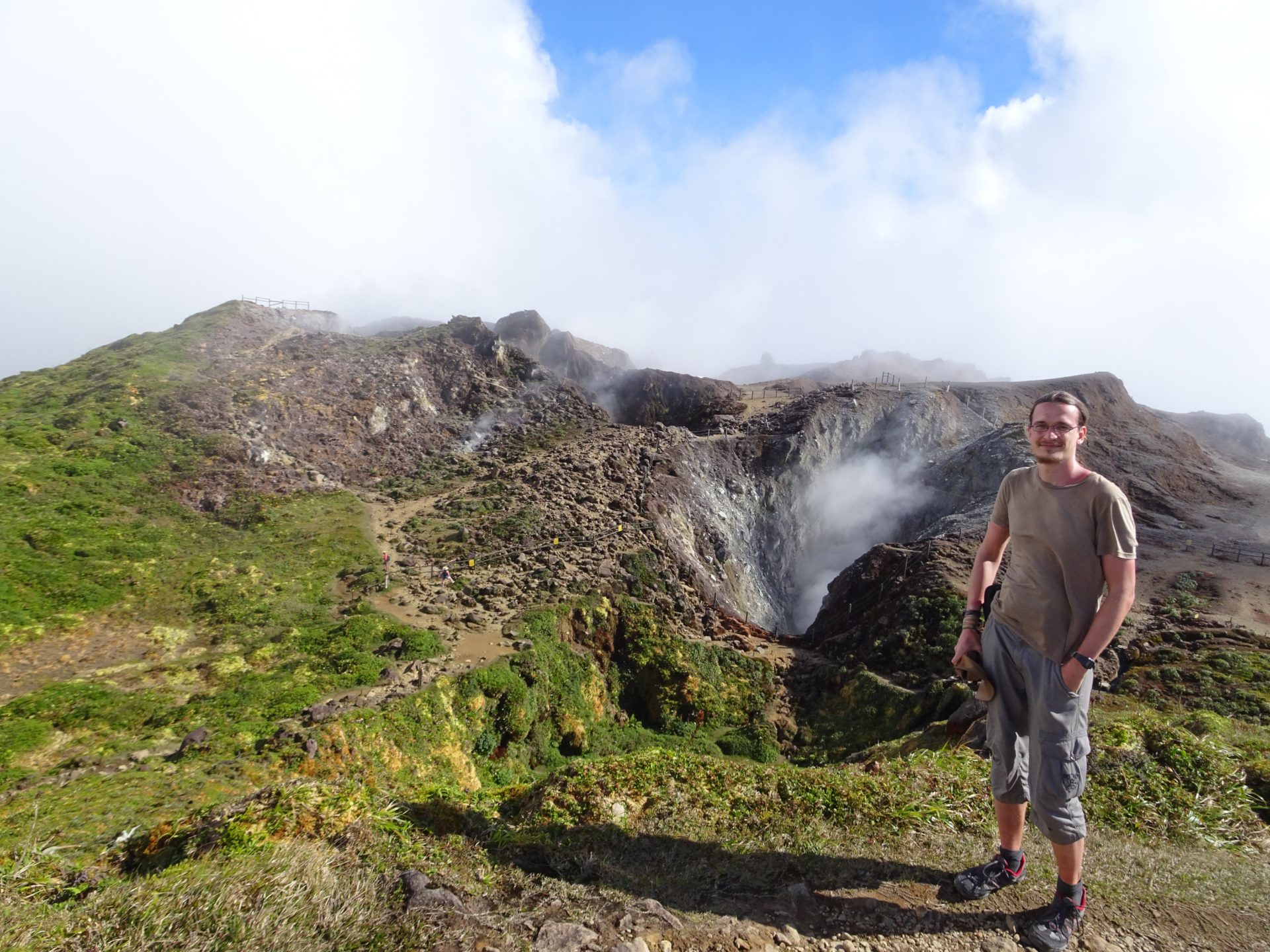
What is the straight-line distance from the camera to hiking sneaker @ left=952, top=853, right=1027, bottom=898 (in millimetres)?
4242

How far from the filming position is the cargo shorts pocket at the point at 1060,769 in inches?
155

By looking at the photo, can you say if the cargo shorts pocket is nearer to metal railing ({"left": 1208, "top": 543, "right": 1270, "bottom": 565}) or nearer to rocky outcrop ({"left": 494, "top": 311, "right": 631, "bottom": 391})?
metal railing ({"left": 1208, "top": 543, "right": 1270, "bottom": 565})

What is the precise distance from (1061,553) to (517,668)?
13133 mm

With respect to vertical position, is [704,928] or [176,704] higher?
[704,928]

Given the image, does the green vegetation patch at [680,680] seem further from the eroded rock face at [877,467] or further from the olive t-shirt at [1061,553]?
the olive t-shirt at [1061,553]

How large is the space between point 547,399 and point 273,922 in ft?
113

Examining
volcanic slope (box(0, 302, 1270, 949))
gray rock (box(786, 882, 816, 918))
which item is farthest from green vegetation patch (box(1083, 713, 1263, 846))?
gray rock (box(786, 882, 816, 918))

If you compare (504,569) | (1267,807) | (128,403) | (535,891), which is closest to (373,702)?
(504,569)

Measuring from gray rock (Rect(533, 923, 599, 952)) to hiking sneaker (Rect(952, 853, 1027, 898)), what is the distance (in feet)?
8.53

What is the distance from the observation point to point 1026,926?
12.8 ft

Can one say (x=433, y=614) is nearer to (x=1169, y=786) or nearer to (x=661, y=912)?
(x=661, y=912)

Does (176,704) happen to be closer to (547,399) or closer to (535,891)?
(535,891)

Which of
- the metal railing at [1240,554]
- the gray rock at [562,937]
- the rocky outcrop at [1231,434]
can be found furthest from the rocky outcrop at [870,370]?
the gray rock at [562,937]

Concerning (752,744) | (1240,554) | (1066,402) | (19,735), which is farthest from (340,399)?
(1240,554)
